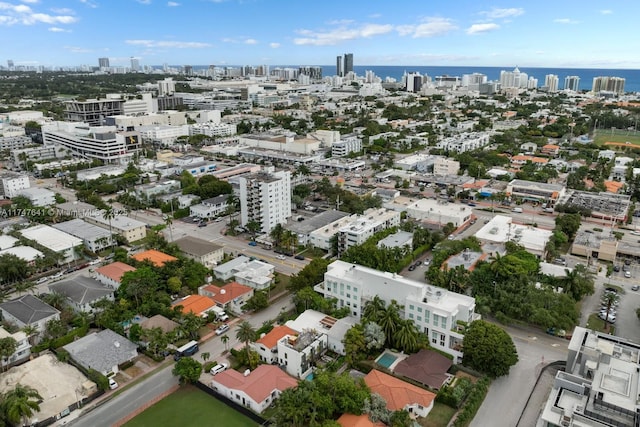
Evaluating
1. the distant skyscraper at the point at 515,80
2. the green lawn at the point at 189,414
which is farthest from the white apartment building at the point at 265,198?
the distant skyscraper at the point at 515,80

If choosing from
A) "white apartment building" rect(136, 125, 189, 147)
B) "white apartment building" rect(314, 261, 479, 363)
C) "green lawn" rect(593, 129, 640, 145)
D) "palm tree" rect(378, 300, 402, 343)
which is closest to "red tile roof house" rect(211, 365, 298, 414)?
"palm tree" rect(378, 300, 402, 343)

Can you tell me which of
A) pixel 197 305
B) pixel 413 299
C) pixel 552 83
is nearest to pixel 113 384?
pixel 197 305

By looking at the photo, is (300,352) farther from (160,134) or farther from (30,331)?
(160,134)

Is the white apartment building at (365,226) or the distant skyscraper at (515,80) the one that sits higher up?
the distant skyscraper at (515,80)

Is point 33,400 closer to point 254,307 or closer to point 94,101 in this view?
point 254,307

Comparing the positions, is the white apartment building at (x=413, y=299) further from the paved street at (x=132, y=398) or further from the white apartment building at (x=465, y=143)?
the white apartment building at (x=465, y=143)
